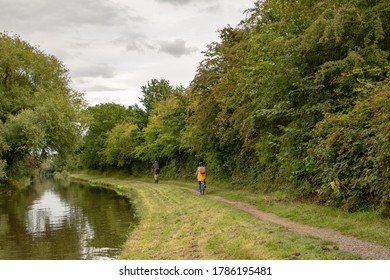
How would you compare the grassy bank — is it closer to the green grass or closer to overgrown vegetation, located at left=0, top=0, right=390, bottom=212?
the green grass

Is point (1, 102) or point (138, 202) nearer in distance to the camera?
point (138, 202)

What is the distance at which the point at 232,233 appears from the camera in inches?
447

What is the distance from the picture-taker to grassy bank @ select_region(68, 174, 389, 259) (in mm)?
8906

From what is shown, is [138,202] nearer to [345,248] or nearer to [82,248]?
[82,248]

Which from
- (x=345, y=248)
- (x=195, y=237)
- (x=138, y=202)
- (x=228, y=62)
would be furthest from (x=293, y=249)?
(x=228, y=62)

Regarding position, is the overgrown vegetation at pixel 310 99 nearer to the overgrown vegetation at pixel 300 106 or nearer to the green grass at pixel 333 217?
the overgrown vegetation at pixel 300 106

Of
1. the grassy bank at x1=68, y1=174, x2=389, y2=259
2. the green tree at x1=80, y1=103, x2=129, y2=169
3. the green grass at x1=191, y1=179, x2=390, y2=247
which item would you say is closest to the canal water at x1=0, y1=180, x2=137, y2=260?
the grassy bank at x1=68, y1=174, x2=389, y2=259

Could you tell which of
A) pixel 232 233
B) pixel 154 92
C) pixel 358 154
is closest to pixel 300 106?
pixel 358 154

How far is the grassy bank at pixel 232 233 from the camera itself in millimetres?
8906

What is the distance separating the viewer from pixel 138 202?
77.0 feet

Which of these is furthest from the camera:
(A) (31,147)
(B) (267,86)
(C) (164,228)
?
(A) (31,147)

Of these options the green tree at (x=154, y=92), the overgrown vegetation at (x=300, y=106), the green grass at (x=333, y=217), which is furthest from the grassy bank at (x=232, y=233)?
the green tree at (x=154, y=92)
